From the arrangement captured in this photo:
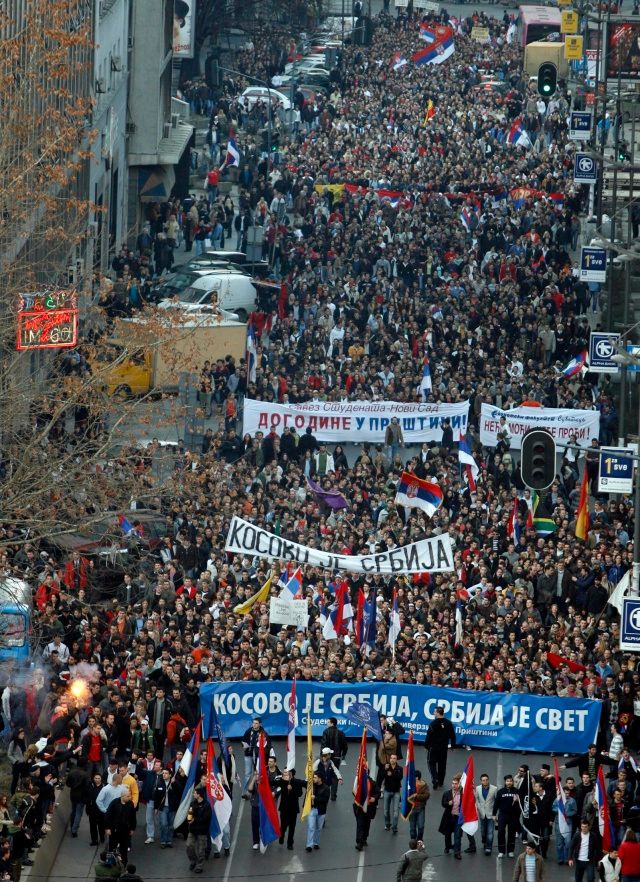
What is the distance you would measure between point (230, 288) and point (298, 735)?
24.3 meters

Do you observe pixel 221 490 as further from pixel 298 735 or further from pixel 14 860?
pixel 14 860

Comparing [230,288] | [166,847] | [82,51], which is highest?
[82,51]

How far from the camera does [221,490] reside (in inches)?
1655

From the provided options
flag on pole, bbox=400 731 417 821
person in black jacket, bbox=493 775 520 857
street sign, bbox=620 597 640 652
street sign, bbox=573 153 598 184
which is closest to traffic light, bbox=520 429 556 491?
street sign, bbox=620 597 640 652

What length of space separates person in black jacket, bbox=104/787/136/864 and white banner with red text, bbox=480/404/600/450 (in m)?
17.3

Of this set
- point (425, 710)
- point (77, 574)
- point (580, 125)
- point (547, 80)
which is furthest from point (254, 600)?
point (580, 125)

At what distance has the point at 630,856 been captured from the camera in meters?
28.6

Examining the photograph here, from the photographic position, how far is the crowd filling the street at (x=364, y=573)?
31031 mm

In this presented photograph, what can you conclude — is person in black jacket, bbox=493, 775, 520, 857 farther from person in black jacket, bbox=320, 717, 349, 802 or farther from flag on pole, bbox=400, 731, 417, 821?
person in black jacket, bbox=320, 717, 349, 802

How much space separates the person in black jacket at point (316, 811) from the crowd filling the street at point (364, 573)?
6 centimetres

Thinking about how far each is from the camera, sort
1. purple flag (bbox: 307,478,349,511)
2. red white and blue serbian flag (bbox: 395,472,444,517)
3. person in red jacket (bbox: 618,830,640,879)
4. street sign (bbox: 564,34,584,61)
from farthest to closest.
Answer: street sign (bbox: 564,34,584,61)
purple flag (bbox: 307,478,349,511)
red white and blue serbian flag (bbox: 395,472,444,517)
person in red jacket (bbox: 618,830,640,879)

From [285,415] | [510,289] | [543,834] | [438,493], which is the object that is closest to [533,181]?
[510,289]

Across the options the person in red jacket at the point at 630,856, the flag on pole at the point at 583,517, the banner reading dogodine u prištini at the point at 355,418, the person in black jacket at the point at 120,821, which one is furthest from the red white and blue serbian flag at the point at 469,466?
the person in red jacket at the point at 630,856

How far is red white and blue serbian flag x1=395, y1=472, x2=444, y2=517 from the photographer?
41375 mm
